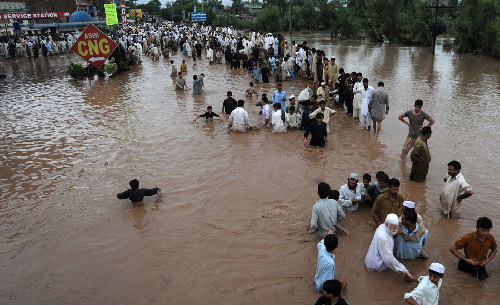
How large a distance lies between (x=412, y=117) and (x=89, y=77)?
17.1 metres

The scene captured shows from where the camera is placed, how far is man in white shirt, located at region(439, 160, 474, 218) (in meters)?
5.82

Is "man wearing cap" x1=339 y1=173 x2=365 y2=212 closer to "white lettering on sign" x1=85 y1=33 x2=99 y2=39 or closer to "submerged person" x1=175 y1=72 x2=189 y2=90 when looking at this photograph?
"submerged person" x1=175 y1=72 x2=189 y2=90

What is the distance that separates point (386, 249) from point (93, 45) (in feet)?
48.7

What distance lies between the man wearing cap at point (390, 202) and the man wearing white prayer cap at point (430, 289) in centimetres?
140

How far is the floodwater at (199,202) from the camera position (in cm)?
488

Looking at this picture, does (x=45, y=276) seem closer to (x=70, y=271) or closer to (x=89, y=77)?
(x=70, y=271)

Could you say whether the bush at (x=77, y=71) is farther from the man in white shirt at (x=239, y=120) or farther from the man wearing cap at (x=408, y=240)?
the man wearing cap at (x=408, y=240)

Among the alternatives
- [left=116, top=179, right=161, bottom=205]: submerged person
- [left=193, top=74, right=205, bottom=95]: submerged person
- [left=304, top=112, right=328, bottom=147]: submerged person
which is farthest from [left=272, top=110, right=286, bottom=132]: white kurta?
[left=193, top=74, right=205, bottom=95]: submerged person

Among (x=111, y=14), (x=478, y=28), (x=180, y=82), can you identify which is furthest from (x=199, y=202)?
(x=478, y=28)

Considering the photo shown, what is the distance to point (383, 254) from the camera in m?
4.79

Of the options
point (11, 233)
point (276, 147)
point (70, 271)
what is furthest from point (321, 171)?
point (11, 233)

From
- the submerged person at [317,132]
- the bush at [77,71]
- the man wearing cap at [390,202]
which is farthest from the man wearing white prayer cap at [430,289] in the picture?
the bush at [77,71]

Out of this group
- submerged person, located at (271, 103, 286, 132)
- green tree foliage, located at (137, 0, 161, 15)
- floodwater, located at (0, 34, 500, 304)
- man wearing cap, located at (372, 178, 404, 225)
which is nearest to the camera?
floodwater, located at (0, 34, 500, 304)

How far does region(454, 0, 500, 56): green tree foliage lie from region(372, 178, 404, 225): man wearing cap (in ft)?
79.4
